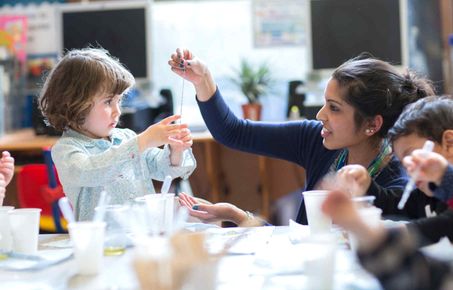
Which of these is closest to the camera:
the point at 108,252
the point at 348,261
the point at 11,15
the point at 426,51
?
the point at 348,261

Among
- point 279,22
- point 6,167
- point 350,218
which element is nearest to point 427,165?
point 350,218

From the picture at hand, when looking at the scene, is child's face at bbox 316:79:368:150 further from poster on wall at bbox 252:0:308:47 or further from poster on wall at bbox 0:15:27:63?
poster on wall at bbox 0:15:27:63

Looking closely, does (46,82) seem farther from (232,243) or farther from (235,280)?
(235,280)

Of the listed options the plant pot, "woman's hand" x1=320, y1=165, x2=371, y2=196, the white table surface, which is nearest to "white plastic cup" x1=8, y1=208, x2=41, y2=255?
the white table surface

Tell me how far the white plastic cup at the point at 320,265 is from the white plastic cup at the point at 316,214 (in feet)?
1.22

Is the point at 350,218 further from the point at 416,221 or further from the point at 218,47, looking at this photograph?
the point at 218,47

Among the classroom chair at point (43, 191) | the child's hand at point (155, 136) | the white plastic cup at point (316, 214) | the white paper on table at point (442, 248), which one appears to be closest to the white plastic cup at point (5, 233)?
the child's hand at point (155, 136)

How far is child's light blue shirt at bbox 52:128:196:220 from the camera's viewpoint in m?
1.66

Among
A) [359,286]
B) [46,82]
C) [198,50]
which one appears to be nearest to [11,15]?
[198,50]

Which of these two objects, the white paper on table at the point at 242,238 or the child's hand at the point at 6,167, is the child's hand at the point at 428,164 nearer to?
the white paper on table at the point at 242,238

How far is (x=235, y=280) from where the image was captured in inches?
45.5

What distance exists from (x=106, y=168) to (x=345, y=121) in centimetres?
67

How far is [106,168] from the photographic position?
5.41 ft

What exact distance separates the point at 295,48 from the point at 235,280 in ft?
10.5
